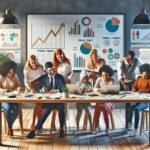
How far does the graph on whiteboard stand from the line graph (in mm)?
335

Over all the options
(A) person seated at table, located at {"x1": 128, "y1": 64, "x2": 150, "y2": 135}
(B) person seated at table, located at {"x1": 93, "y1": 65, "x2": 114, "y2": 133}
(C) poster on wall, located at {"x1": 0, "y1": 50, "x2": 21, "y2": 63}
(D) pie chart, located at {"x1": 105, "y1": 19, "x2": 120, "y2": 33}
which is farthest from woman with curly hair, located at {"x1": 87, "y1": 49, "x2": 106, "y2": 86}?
(C) poster on wall, located at {"x1": 0, "y1": 50, "x2": 21, "y2": 63}

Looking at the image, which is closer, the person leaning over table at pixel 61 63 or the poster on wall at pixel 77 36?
→ the person leaning over table at pixel 61 63

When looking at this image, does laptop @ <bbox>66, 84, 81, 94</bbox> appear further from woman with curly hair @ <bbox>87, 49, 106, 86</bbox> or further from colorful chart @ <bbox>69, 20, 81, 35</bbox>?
colorful chart @ <bbox>69, 20, 81, 35</bbox>

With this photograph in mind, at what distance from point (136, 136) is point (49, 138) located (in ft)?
4.27

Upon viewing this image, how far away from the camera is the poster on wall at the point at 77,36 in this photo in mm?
9172

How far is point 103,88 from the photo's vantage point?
6.17 m

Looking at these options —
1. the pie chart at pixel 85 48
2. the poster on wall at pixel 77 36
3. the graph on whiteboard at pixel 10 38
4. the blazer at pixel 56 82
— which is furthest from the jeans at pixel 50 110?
the graph on whiteboard at pixel 10 38

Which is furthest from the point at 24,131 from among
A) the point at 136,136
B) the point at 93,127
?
the point at 136,136

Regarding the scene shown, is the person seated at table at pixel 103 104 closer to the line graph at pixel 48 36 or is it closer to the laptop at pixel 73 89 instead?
the laptop at pixel 73 89

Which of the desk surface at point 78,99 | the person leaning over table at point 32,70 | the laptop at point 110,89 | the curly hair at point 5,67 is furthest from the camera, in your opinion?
the person leaning over table at point 32,70

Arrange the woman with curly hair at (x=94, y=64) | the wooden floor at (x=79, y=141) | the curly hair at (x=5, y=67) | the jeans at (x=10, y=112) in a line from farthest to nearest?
the woman with curly hair at (x=94, y=64)
the curly hair at (x=5, y=67)
the jeans at (x=10, y=112)
the wooden floor at (x=79, y=141)

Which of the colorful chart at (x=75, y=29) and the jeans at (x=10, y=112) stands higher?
the colorful chart at (x=75, y=29)

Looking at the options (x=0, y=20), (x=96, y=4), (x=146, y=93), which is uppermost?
(x=96, y=4)

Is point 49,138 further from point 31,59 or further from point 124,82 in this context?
point 124,82
